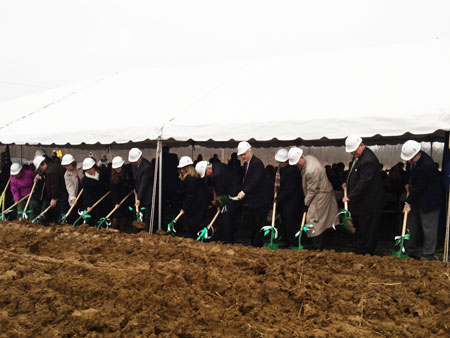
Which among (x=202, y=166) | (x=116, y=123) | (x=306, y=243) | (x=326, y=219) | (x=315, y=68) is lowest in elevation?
(x=306, y=243)

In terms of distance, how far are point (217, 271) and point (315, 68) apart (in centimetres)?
428

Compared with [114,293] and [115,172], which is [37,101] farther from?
[114,293]

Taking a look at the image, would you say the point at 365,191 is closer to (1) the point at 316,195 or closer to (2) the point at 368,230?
(2) the point at 368,230

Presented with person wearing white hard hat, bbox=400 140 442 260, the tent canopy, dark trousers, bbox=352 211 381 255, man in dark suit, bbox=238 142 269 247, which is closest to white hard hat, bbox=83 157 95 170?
the tent canopy

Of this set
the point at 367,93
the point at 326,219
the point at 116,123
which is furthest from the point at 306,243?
the point at 116,123

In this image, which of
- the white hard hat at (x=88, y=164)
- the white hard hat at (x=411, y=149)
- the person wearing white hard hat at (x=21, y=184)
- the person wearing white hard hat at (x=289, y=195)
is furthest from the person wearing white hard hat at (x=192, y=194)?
the person wearing white hard hat at (x=21, y=184)

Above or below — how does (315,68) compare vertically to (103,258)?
above

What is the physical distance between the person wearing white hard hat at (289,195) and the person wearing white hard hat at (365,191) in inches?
33.5

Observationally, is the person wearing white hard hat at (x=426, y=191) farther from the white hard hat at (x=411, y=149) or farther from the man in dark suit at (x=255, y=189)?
the man in dark suit at (x=255, y=189)

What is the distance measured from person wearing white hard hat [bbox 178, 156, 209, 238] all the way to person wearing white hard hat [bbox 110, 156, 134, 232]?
1332 mm

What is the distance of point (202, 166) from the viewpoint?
6.18m

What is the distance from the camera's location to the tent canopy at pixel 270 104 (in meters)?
5.02

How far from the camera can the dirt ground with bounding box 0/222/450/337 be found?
113 inches

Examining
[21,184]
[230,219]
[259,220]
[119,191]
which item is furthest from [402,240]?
[21,184]
